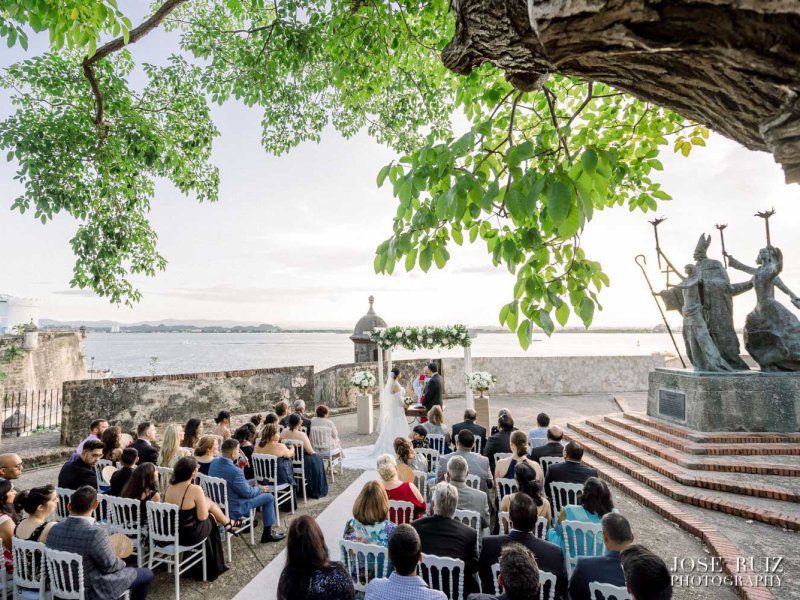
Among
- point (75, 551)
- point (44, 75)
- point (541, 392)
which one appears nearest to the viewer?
point (75, 551)

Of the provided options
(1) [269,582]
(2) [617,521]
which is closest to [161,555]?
(1) [269,582]

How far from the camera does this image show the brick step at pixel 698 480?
212 inches

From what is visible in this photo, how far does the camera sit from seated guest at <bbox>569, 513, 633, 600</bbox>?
2.63 metres

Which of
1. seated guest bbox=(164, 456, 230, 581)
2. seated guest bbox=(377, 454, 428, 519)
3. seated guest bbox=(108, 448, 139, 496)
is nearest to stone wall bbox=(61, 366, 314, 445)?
seated guest bbox=(108, 448, 139, 496)

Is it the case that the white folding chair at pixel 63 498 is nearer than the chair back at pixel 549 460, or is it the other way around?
the white folding chair at pixel 63 498

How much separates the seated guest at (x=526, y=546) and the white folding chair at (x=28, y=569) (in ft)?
10.7

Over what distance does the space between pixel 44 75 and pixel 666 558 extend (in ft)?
33.8

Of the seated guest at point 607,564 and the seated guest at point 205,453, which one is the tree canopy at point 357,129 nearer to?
the seated guest at point 607,564

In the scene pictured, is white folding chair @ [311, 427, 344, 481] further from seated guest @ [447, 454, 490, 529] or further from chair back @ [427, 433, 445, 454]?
seated guest @ [447, 454, 490, 529]

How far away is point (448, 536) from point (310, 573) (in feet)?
3.55

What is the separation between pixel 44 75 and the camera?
19.7 ft

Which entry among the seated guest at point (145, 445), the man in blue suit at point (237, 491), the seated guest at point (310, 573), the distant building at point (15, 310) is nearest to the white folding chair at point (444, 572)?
the seated guest at point (310, 573)

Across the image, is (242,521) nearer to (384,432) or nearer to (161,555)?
(161,555)

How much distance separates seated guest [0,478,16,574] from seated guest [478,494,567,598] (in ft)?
12.5
